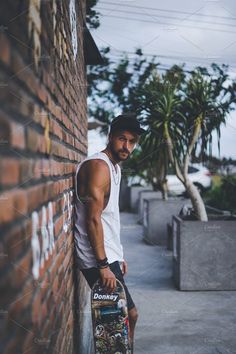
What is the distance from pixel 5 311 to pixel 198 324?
3531 millimetres

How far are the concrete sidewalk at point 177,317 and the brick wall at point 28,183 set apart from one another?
1998mm

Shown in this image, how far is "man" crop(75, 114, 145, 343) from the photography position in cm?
255

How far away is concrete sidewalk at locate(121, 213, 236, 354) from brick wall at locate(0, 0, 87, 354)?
2.00 metres

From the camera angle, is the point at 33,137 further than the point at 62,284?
No

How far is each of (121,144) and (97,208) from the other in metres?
0.55

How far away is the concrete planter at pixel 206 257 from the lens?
529 cm

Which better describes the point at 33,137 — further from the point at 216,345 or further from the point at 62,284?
the point at 216,345

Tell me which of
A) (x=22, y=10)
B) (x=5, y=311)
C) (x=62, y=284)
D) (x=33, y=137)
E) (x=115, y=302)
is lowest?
(x=115, y=302)

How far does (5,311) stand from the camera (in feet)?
3.31

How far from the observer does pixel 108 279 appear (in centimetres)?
257

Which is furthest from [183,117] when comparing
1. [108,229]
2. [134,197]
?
[134,197]

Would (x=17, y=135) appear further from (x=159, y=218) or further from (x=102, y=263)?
(x=159, y=218)

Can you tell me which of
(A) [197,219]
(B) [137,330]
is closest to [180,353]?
(B) [137,330]

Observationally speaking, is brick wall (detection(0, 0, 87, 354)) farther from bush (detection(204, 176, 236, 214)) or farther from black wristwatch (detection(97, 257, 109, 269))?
bush (detection(204, 176, 236, 214))
